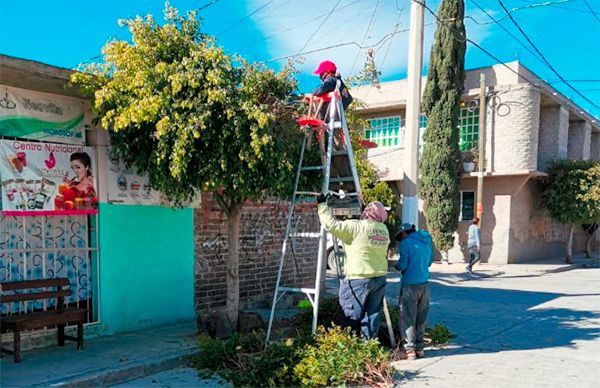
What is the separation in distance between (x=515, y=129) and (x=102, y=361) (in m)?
16.1

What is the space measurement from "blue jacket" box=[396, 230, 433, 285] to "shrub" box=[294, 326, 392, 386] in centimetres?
113

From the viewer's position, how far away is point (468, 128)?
19.6 meters

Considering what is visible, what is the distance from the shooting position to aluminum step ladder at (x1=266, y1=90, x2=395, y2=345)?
20.3ft

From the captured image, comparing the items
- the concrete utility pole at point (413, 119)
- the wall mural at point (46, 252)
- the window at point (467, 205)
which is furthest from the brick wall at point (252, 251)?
the window at point (467, 205)

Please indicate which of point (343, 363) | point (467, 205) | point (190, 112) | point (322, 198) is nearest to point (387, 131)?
point (467, 205)

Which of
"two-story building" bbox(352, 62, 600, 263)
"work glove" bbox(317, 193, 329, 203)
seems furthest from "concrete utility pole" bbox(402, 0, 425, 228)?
"two-story building" bbox(352, 62, 600, 263)

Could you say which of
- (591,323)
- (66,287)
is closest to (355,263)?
(66,287)

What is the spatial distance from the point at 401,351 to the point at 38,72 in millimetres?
5428

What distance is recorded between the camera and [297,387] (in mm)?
5301

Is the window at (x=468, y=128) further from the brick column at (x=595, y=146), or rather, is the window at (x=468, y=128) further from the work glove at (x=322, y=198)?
the work glove at (x=322, y=198)

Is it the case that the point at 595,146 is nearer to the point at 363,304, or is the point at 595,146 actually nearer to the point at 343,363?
the point at 363,304

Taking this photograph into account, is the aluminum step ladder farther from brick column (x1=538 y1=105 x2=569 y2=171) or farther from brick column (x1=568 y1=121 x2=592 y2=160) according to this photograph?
brick column (x1=568 y1=121 x2=592 y2=160)

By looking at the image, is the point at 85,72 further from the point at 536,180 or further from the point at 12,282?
the point at 536,180

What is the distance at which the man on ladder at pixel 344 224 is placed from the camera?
6043 mm
